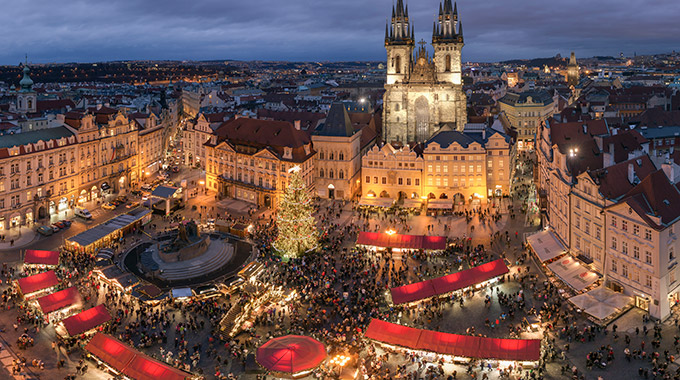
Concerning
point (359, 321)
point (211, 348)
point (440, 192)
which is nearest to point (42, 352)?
point (211, 348)

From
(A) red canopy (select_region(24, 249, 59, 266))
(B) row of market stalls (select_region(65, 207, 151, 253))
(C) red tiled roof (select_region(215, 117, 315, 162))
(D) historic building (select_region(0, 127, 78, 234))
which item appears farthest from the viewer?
(C) red tiled roof (select_region(215, 117, 315, 162))

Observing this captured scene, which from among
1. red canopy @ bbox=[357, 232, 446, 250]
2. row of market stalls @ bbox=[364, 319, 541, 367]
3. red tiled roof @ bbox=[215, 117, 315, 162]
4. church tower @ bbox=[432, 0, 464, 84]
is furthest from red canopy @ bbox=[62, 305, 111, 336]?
church tower @ bbox=[432, 0, 464, 84]

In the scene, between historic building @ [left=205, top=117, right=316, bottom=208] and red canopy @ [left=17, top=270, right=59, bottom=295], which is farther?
historic building @ [left=205, top=117, right=316, bottom=208]

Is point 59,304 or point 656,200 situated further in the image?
point 59,304

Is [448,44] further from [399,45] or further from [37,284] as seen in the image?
[37,284]

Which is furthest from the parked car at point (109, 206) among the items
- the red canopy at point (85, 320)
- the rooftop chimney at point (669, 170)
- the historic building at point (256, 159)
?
the rooftop chimney at point (669, 170)

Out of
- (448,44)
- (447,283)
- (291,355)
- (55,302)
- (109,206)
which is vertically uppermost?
(448,44)

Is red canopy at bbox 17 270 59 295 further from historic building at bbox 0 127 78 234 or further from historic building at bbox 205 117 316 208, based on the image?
historic building at bbox 205 117 316 208

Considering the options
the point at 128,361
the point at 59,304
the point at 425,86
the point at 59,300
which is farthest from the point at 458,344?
the point at 425,86

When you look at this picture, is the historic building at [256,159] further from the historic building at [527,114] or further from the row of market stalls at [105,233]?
the historic building at [527,114]
